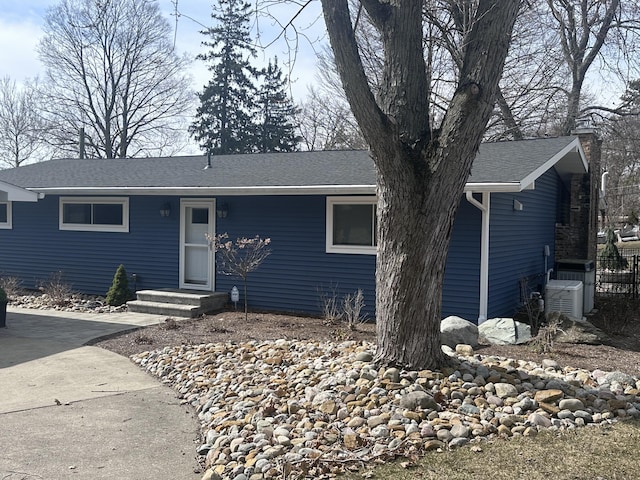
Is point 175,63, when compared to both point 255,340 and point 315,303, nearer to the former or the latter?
point 315,303

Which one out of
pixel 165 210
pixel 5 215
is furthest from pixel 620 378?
pixel 5 215

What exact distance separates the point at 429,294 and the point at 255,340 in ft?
11.1

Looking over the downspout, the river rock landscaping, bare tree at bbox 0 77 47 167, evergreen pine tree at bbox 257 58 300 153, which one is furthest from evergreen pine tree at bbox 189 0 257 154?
the river rock landscaping

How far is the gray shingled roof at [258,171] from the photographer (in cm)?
971

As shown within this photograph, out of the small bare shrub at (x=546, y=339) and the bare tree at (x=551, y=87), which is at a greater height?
the bare tree at (x=551, y=87)

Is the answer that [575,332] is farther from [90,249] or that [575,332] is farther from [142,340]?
[90,249]

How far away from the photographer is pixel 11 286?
12406 millimetres

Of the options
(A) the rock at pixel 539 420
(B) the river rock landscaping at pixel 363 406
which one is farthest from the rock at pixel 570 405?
(A) the rock at pixel 539 420

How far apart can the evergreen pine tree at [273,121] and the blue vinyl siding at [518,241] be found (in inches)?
795

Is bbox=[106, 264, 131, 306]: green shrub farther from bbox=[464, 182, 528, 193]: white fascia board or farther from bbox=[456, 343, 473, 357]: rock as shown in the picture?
bbox=[456, 343, 473, 357]: rock

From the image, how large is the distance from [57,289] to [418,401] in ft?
30.4

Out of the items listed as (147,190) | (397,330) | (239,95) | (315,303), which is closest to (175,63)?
(239,95)

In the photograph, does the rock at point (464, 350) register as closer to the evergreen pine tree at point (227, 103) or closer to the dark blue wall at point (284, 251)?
the dark blue wall at point (284, 251)

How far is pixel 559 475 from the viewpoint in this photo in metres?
3.73
